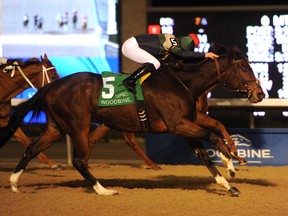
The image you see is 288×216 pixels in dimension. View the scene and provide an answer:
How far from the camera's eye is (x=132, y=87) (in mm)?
6949

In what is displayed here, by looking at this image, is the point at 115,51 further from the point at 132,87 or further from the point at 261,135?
the point at 132,87

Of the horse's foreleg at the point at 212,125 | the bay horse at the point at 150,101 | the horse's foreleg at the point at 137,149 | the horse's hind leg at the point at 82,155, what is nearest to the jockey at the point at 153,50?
the bay horse at the point at 150,101

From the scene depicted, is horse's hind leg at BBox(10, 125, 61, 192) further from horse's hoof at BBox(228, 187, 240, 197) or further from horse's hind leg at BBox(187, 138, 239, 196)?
horse's hoof at BBox(228, 187, 240, 197)

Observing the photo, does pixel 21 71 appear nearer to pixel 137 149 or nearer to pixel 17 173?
pixel 137 149

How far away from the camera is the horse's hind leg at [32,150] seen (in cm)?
699

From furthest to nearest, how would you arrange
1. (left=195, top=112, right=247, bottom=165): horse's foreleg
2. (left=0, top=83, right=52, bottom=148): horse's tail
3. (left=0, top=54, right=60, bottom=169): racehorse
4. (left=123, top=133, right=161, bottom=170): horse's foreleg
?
1. (left=123, top=133, right=161, bottom=170): horse's foreleg
2. (left=0, top=54, right=60, bottom=169): racehorse
3. (left=195, top=112, right=247, bottom=165): horse's foreleg
4. (left=0, top=83, right=52, bottom=148): horse's tail

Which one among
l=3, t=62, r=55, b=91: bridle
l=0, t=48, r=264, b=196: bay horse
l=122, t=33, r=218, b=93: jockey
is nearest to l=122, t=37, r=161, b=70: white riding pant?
l=122, t=33, r=218, b=93: jockey

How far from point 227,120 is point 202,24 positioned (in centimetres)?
Answer: 166

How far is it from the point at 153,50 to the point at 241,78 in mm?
912

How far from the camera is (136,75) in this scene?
22.7 ft

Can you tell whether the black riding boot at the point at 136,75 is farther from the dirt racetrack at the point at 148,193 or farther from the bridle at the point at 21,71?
the bridle at the point at 21,71

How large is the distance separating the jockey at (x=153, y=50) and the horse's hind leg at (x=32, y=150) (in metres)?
0.91

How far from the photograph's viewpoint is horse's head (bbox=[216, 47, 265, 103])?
6.96 metres

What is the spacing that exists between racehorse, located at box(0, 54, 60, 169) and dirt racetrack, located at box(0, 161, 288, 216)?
73cm
